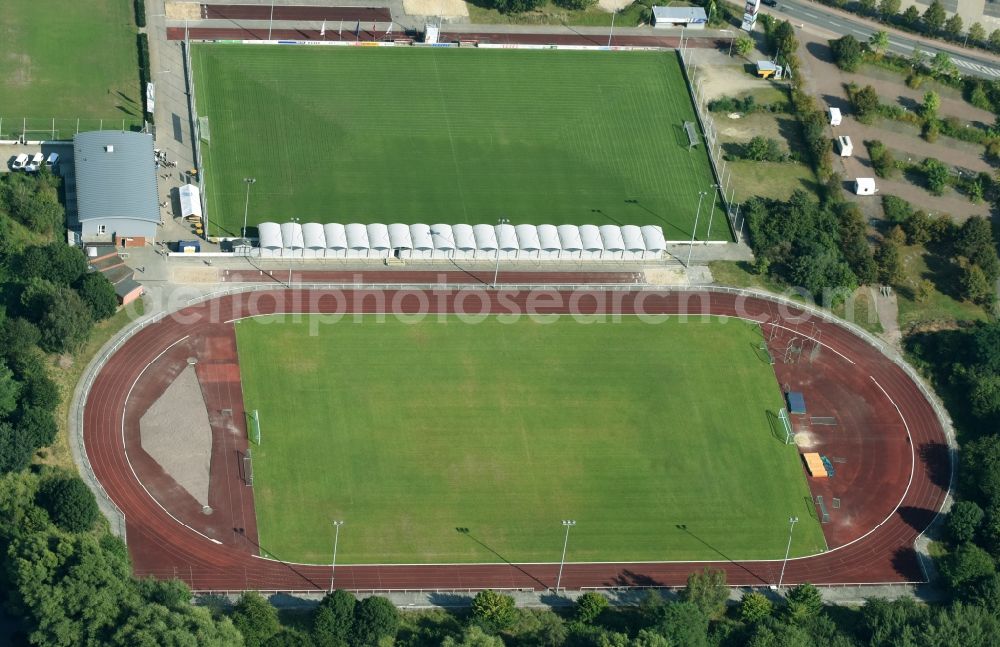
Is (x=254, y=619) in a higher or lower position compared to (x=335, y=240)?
lower

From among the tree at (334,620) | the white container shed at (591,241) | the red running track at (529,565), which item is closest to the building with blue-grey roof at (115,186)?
the red running track at (529,565)

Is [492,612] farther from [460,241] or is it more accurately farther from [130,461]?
[460,241]

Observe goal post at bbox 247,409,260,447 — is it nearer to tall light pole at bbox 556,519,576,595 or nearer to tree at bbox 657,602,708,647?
tall light pole at bbox 556,519,576,595

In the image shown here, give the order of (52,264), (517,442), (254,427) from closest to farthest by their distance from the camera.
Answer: (254,427)
(517,442)
(52,264)

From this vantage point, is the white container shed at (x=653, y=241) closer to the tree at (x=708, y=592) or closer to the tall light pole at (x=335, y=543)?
the tree at (x=708, y=592)

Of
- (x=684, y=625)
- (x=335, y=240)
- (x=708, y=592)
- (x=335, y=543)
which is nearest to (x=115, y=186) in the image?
(x=335, y=240)

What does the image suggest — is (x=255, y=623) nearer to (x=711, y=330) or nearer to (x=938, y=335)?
(x=711, y=330)

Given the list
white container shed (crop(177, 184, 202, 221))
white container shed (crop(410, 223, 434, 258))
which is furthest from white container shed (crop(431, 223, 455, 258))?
white container shed (crop(177, 184, 202, 221))

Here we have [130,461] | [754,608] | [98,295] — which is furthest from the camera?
[98,295]
